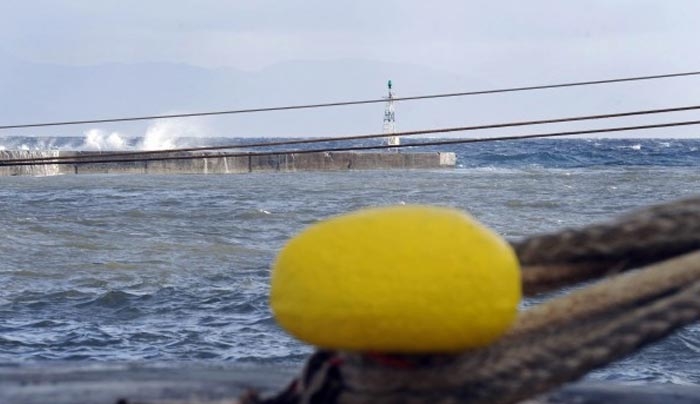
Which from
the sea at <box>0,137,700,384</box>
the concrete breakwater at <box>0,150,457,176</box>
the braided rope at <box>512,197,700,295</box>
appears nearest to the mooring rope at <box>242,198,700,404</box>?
the braided rope at <box>512,197,700,295</box>

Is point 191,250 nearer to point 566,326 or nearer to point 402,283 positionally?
point 566,326

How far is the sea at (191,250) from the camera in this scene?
6.21m

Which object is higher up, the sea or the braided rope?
the braided rope

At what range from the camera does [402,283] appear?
55.3 inches

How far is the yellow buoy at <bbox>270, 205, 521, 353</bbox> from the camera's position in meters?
1.41

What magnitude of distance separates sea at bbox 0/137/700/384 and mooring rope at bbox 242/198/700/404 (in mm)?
1193

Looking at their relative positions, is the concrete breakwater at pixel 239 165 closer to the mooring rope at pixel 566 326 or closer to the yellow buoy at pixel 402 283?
the mooring rope at pixel 566 326

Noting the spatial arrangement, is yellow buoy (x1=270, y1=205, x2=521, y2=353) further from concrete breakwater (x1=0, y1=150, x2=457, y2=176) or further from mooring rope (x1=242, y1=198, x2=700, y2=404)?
concrete breakwater (x1=0, y1=150, x2=457, y2=176)

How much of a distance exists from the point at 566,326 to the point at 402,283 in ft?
0.97

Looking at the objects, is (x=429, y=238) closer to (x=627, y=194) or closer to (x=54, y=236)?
(x=54, y=236)

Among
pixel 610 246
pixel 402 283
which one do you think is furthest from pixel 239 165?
pixel 402 283

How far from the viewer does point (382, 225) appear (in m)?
1.46

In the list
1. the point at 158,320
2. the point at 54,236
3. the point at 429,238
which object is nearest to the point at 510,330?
the point at 429,238

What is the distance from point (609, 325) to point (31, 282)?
24.6 ft
